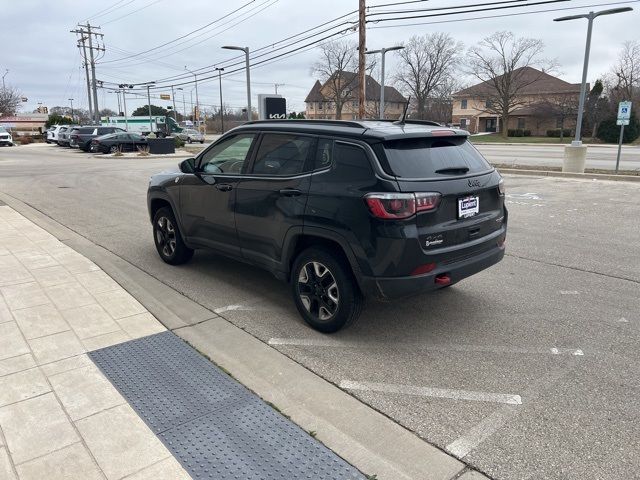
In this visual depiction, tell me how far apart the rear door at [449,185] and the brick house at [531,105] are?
57.2 metres

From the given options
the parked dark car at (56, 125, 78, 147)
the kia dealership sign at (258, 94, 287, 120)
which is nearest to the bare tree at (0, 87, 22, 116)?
the parked dark car at (56, 125, 78, 147)

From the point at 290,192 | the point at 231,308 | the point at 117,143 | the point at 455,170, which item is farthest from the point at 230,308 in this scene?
the point at 117,143

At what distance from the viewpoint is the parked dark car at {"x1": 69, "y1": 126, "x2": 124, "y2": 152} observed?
34.0 m

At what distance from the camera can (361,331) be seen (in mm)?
4309

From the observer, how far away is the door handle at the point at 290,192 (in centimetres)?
422

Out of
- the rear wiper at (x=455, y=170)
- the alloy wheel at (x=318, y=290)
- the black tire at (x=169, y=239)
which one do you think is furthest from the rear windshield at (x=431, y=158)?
the black tire at (x=169, y=239)

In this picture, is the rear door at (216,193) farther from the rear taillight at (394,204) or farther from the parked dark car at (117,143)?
the parked dark car at (117,143)

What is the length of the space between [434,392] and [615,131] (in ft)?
171

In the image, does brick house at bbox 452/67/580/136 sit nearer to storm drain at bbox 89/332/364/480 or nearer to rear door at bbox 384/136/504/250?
rear door at bbox 384/136/504/250

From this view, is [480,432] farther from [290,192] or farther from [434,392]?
[290,192]

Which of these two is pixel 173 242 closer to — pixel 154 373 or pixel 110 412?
pixel 154 373

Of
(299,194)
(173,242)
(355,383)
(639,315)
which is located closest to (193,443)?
(355,383)

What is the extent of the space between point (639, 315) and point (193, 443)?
415 centimetres

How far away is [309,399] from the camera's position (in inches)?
128
